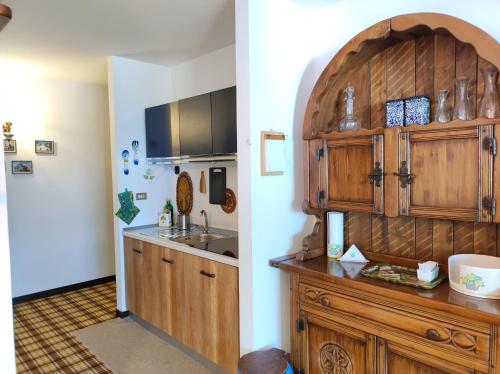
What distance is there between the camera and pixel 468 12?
63.9 inches

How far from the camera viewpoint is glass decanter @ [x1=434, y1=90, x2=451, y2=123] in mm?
1634

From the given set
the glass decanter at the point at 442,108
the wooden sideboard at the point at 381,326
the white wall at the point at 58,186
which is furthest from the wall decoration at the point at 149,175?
the glass decanter at the point at 442,108

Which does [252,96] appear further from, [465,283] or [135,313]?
[135,313]

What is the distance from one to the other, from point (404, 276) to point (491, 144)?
0.68 metres

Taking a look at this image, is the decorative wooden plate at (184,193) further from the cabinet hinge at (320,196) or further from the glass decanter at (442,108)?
the glass decanter at (442,108)

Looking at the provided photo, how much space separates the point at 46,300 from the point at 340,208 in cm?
357

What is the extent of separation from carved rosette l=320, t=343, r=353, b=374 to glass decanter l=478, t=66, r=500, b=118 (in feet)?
4.14

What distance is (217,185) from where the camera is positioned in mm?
3154

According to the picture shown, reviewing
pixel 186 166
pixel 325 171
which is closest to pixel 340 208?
pixel 325 171

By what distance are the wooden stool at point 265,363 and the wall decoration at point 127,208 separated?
1.89 meters

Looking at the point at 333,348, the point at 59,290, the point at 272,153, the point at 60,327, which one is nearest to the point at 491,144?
the point at 272,153

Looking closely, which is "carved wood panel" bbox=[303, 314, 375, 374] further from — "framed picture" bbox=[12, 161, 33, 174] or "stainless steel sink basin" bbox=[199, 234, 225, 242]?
"framed picture" bbox=[12, 161, 33, 174]

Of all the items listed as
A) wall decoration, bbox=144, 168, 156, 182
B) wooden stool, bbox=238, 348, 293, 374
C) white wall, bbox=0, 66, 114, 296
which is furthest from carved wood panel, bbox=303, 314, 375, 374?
white wall, bbox=0, 66, 114, 296

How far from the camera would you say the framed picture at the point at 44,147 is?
3.90 metres
